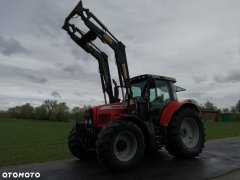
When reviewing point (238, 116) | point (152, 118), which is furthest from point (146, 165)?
point (238, 116)

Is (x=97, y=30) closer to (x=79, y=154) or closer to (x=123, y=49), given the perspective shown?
(x=123, y=49)

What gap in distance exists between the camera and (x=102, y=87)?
10812 millimetres

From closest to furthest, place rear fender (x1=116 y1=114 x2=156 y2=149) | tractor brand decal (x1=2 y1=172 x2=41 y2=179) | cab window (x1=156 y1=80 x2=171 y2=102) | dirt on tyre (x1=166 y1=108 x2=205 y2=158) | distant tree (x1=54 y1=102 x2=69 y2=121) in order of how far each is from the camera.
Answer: tractor brand decal (x1=2 y1=172 x2=41 y2=179)
rear fender (x1=116 y1=114 x2=156 y2=149)
dirt on tyre (x1=166 y1=108 x2=205 y2=158)
cab window (x1=156 y1=80 x2=171 y2=102)
distant tree (x1=54 y1=102 x2=69 y2=121)

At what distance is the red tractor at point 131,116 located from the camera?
8.92 metres

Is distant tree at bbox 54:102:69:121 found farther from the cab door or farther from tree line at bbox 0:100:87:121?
the cab door

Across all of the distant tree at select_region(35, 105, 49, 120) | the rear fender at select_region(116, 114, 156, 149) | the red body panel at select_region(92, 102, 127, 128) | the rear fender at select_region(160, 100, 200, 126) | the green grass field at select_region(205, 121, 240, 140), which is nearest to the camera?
the rear fender at select_region(116, 114, 156, 149)

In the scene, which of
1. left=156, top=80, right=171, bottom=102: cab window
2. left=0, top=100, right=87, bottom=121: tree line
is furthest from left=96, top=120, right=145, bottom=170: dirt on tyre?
left=0, top=100, right=87, bottom=121: tree line

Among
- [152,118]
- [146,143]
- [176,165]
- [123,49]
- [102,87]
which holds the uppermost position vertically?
[123,49]

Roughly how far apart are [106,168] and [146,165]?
112 centimetres

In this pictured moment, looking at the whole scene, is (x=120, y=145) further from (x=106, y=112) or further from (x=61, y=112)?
(x=61, y=112)

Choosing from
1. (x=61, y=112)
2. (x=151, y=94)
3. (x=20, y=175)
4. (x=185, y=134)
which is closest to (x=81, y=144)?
(x=20, y=175)

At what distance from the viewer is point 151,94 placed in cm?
1061

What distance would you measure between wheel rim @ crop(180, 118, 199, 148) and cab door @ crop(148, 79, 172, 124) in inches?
35.7

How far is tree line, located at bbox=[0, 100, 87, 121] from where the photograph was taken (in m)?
108
